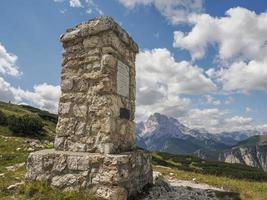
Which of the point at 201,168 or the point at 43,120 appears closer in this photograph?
the point at 43,120

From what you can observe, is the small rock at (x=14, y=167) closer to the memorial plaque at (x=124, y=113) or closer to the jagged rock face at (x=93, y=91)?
the jagged rock face at (x=93, y=91)

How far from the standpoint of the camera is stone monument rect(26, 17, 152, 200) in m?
8.84

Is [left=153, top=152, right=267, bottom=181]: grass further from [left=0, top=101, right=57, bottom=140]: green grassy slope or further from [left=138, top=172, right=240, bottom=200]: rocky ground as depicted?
[left=0, top=101, right=57, bottom=140]: green grassy slope

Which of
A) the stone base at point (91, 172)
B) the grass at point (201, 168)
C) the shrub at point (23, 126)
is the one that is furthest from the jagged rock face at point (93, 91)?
the shrub at point (23, 126)

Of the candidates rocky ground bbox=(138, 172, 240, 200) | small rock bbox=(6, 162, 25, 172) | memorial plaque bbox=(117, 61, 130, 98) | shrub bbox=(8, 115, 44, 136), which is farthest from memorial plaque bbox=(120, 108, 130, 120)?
shrub bbox=(8, 115, 44, 136)

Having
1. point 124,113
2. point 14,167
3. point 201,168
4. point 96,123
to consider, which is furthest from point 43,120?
point 96,123

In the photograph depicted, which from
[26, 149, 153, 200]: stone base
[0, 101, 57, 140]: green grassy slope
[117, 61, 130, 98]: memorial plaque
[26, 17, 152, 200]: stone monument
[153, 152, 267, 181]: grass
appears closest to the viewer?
[26, 149, 153, 200]: stone base

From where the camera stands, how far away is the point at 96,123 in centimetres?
982

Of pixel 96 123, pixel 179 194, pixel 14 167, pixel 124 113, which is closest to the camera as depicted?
pixel 96 123

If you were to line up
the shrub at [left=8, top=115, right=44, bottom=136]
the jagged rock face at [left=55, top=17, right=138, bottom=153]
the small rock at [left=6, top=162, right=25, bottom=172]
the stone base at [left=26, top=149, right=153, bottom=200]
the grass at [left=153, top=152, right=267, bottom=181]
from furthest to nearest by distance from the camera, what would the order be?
1. the shrub at [left=8, top=115, right=44, bottom=136]
2. the grass at [left=153, top=152, right=267, bottom=181]
3. the small rock at [left=6, top=162, right=25, bottom=172]
4. the jagged rock face at [left=55, top=17, right=138, bottom=153]
5. the stone base at [left=26, top=149, right=153, bottom=200]

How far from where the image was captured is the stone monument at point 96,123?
29.0 feet

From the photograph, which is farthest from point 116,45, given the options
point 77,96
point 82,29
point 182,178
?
point 182,178

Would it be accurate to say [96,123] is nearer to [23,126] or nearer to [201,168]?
[23,126]

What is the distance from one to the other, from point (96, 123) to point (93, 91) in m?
1.10
